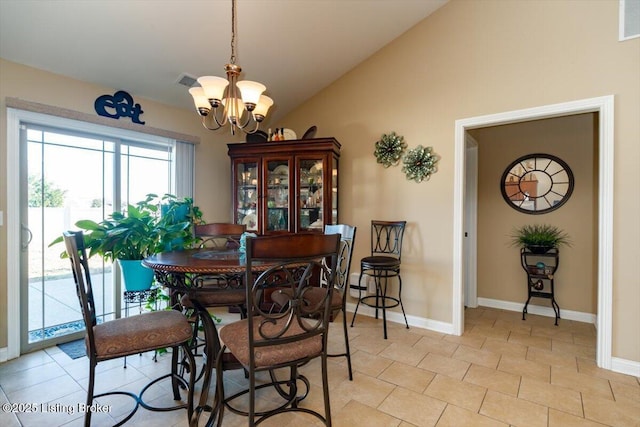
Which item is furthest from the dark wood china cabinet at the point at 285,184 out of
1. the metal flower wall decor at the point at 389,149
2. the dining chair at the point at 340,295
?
the dining chair at the point at 340,295

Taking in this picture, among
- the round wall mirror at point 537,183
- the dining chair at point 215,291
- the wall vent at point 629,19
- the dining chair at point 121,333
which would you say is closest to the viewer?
the dining chair at point 121,333

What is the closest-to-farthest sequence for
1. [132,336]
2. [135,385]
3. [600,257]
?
[132,336], [135,385], [600,257]

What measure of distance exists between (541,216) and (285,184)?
3.11 m

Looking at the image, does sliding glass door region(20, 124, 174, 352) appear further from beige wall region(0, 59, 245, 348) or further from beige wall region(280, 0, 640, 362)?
beige wall region(280, 0, 640, 362)

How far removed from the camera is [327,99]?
12.7 ft

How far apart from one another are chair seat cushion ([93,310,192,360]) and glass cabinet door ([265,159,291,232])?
1.97 metres

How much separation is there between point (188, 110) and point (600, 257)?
4.21 m

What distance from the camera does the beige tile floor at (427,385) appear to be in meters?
1.77

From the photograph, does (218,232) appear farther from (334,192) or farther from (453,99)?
(453,99)

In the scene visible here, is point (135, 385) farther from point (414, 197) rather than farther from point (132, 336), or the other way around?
point (414, 197)

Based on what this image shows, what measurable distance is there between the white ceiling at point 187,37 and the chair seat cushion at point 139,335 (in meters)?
2.17

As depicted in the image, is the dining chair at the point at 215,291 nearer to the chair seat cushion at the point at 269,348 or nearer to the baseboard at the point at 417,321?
the chair seat cushion at the point at 269,348

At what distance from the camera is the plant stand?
3.39 metres

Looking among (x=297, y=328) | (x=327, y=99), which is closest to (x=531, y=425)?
(x=297, y=328)
